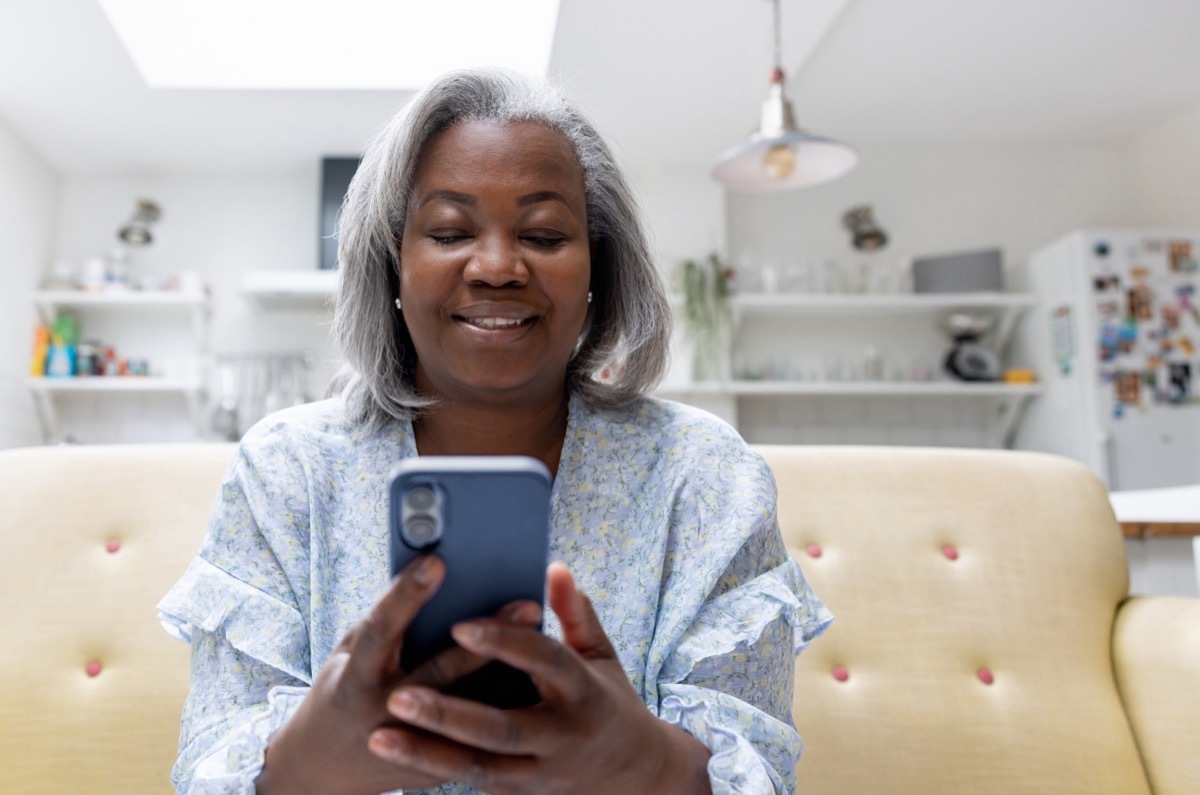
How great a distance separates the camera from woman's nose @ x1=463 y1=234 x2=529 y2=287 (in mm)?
827

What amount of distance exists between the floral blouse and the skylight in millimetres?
2588

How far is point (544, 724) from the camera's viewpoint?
0.55 metres

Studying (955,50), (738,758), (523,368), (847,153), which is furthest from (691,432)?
(955,50)

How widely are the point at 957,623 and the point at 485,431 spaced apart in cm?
66

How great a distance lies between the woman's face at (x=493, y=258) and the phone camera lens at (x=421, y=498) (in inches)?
14.4

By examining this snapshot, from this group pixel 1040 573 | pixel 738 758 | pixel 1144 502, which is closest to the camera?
pixel 738 758

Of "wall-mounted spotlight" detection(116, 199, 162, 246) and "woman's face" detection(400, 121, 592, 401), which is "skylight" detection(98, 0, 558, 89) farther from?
"woman's face" detection(400, 121, 592, 401)

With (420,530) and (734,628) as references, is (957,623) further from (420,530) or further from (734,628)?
(420,530)

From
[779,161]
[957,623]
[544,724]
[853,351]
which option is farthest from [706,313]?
[544,724]

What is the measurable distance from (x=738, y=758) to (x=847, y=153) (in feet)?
7.13

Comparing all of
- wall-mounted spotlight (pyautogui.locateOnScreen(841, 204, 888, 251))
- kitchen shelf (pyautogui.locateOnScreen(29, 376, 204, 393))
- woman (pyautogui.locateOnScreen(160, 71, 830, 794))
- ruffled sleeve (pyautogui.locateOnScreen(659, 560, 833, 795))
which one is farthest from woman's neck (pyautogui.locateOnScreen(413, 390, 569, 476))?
wall-mounted spotlight (pyautogui.locateOnScreen(841, 204, 888, 251))

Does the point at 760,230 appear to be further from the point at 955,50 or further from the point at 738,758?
the point at 738,758

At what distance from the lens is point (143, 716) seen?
3.58ft

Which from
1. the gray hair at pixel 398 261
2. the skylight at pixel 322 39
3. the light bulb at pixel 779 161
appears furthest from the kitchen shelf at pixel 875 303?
the gray hair at pixel 398 261
